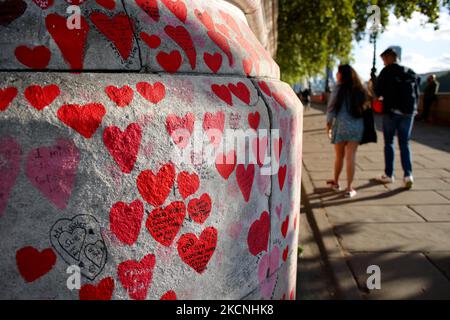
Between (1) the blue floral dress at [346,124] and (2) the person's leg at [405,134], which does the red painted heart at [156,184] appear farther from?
(2) the person's leg at [405,134]

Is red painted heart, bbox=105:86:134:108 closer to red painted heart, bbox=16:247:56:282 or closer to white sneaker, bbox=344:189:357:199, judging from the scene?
red painted heart, bbox=16:247:56:282

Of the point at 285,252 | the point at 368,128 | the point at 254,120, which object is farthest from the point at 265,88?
the point at 368,128

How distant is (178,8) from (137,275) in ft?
3.24

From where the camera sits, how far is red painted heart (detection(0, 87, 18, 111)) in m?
1.03

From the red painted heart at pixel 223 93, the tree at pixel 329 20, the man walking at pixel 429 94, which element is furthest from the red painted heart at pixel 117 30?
the man walking at pixel 429 94

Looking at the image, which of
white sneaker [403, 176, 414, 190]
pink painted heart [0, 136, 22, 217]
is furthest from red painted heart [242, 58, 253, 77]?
white sneaker [403, 176, 414, 190]

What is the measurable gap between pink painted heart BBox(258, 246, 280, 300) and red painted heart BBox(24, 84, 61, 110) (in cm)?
98

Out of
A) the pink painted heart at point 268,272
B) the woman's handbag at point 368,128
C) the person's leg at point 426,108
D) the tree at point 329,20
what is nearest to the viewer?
the pink painted heart at point 268,272

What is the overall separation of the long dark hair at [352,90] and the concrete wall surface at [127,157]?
3318 millimetres

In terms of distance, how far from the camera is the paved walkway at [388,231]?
274cm

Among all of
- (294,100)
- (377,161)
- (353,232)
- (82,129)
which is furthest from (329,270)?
(377,161)

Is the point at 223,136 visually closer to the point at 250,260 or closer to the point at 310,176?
the point at 250,260

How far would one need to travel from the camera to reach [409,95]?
476cm

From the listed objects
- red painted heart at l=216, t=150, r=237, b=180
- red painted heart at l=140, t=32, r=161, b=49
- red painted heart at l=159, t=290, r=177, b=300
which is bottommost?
red painted heart at l=159, t=290, r=177, b=300
